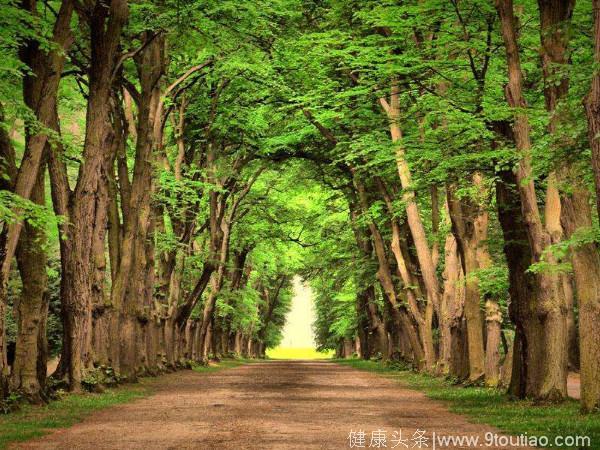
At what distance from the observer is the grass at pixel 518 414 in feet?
41.4

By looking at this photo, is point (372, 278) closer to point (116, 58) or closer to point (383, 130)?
point (383, 130)

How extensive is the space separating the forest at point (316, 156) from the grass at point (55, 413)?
0.68 metres

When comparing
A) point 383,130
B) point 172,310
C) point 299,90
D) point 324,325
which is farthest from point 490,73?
point 324,325

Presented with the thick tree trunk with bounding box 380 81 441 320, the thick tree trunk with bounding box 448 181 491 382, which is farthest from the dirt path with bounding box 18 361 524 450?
the thick tree trunk with bounding box 380 81 441 320

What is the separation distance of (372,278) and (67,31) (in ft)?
89.9

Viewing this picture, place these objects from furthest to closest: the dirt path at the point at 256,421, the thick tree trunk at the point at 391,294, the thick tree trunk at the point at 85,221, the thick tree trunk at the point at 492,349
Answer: the thick tree trunk at the point at 391,294, the thick tree trunk at the point at 492,349, the thick tree trunk at the point at 85,221, the dirt path at the point at 256,421

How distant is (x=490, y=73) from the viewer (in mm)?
20625

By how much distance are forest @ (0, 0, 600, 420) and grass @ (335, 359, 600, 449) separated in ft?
2.08

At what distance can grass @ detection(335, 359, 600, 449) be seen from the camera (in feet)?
41.4

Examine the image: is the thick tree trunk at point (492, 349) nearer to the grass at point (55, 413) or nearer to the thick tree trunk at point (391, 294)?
the thick tree trunk at point (391, 294)

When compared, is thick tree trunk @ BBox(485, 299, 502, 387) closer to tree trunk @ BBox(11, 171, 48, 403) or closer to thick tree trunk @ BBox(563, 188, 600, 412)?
thick tree trunk @ BBox(563, 188, 600, 412)

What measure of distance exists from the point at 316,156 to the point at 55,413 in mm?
21502

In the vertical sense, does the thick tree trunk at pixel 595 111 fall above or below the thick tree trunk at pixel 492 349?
above

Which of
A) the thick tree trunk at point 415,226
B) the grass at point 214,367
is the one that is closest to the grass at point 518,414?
the thick tree trunk at point 415,226
